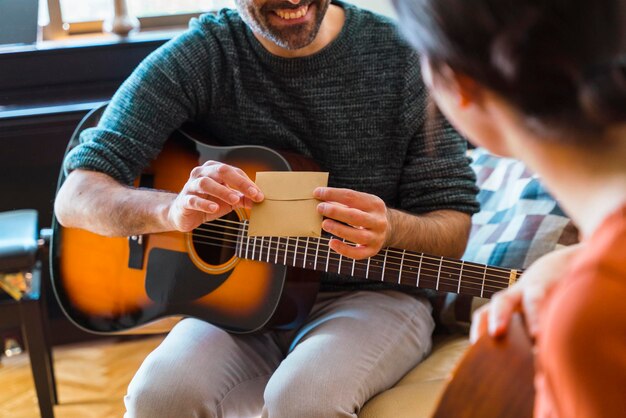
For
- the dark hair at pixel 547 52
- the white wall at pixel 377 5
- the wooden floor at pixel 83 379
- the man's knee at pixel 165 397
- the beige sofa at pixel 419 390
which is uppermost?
the dark hair at pixel 547 52

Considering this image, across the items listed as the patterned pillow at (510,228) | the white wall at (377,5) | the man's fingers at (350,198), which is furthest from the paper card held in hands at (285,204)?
the white wall at (377,5)

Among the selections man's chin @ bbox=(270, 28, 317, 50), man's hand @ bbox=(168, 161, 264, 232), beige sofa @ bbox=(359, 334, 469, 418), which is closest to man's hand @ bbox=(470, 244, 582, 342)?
beige sofa @ bbox=(359, 334, 469, 418)

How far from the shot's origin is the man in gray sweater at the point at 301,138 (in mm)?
1598

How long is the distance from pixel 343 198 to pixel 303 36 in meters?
0.37

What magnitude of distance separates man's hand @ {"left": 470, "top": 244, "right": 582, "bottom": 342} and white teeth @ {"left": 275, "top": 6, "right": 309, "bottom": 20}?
38.3 inches

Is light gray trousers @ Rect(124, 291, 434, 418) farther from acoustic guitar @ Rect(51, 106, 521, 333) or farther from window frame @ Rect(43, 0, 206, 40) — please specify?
window frame @ Rect(43, 0, 206, 40)

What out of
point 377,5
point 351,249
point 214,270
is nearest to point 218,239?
point 214,270

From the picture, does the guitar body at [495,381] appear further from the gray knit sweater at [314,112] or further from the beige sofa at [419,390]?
the gray knit sweater at [314,112]

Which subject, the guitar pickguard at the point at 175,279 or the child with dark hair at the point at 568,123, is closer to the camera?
the child with dark hair at the point at 568,123

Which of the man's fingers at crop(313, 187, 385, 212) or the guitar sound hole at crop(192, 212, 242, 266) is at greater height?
the man's fingers at crop(313, 187, 385, 212)

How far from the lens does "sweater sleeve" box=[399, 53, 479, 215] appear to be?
1682 millimetres

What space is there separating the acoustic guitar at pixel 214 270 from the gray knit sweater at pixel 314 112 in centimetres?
8

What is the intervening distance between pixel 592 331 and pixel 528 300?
0.40 feet

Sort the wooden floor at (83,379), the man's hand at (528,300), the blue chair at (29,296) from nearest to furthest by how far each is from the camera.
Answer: the man's hand at (528,300) → the blue chair at (29,296) → the wooden floor at (83,379)
